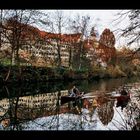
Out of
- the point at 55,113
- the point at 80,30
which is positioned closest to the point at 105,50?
the point at 80,30

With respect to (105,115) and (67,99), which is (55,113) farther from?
(67,99)

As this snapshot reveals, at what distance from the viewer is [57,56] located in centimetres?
3100

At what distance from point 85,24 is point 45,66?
9.80 metres

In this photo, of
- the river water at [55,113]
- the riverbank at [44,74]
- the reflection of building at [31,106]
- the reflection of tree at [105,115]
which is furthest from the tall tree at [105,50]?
the reflection of tree at [105,115]

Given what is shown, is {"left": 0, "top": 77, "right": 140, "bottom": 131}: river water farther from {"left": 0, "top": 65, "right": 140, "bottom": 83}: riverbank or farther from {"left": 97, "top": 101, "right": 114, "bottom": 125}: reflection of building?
{"left": 0, "top": 65, "right": 140, "bottom": 83}: riverbank

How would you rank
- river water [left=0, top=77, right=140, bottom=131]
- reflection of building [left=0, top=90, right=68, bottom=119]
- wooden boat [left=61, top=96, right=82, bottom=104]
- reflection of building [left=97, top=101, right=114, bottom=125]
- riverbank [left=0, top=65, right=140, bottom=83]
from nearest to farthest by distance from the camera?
river water [left=0, top=77, right=140, bottom=131], reflection of building [left=97, top=101, right=114, bottom=125], reflection of building [left=0, top=90, right=68, bottom=119], wooden boat [left=61, top=96, right=82, bottom=104], riverbank [left=0, top=65, right=140, bottom=83]

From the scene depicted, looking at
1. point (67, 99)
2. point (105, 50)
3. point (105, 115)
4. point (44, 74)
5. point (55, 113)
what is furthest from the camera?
point (105, 50)

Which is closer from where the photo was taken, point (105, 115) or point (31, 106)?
point (105, 115)

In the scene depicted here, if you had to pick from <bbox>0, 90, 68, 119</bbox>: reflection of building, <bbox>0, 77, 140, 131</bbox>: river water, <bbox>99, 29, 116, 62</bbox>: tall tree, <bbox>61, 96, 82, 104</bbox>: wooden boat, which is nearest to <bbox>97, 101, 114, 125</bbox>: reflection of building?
<bbox>0, 77, 140, 131</bbox>: river water

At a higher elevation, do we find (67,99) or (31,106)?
(67,99)

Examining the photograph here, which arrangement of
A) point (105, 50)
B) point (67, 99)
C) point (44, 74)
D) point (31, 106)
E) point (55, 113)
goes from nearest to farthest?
point (55, 113) < point (31, 106) < point (67, 99) < point (44, 74) < point (105, 50)

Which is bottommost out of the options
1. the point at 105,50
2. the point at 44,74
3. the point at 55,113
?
the point at 55,113

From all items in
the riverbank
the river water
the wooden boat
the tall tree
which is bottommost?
the river water
